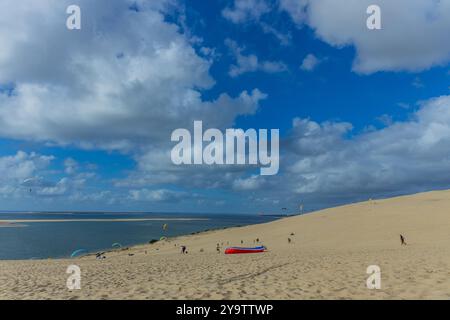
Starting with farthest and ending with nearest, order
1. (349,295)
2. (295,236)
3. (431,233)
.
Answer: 1. (295,236)
2. (431,233)
3. (349,295)

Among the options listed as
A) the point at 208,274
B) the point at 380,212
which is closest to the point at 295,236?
the point at 380,212

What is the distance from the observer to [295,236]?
45.5 m

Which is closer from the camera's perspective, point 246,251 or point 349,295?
point 349,295

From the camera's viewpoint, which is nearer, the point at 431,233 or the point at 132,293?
the point at 132,293
